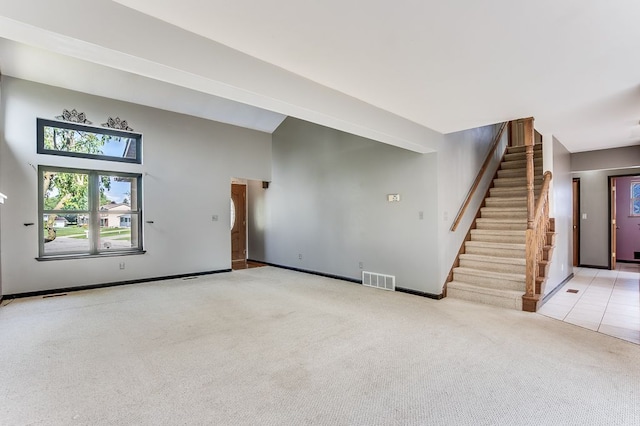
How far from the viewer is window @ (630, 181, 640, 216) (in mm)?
8031

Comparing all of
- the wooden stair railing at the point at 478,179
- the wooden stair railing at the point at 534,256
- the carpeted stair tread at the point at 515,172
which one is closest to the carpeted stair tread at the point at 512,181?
the carpeted stair tread at the point at 515,172

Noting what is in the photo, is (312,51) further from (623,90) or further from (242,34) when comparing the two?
(623,90)

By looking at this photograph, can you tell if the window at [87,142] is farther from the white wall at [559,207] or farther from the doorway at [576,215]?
the doorway at [576,215]

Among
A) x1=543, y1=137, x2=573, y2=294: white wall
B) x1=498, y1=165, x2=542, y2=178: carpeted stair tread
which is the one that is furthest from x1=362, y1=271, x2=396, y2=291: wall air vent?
x1=498, y1=165, x2=542, y2=178: carpeted stair tread

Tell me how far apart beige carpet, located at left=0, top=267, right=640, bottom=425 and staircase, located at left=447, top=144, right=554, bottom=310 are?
1.22ft

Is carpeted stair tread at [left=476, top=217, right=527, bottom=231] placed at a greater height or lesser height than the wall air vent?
greater

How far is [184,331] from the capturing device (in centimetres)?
341

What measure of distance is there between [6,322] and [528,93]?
244 inches

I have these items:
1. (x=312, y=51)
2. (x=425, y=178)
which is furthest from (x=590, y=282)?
(x=312, y=51)

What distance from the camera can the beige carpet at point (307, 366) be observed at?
201cm

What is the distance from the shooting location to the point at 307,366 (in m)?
2.60

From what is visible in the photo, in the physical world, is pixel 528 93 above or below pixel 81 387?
above

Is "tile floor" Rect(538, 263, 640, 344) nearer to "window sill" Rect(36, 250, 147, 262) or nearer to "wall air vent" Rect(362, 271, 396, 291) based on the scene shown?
"wall air vent" Rect(362, 271, 396, 291)

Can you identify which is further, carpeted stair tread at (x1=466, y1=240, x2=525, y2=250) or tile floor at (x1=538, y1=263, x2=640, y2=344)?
carpeted stair tread at (x1=466, y1=240, x2=525, y2=250)
